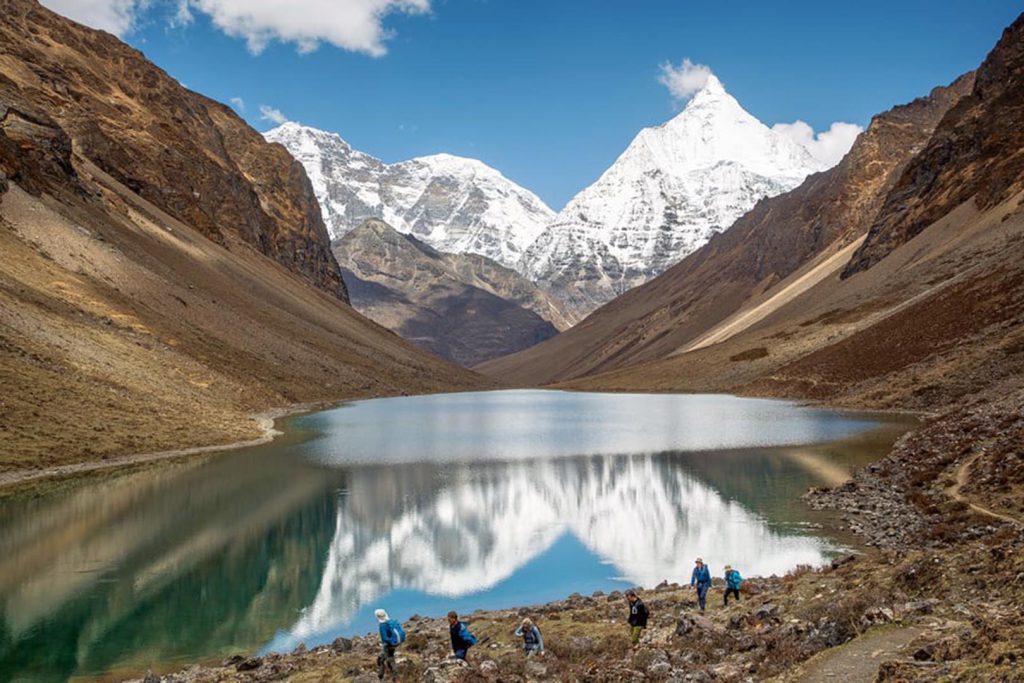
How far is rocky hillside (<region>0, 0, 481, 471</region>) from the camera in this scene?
2397 inches

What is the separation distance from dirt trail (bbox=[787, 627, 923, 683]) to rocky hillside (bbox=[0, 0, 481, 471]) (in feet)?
151

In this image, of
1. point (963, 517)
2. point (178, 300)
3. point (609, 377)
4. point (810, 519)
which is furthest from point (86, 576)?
Answer: point (609, 377)

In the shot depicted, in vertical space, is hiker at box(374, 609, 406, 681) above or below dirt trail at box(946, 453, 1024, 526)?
below

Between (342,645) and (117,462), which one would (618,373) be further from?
(342,645)

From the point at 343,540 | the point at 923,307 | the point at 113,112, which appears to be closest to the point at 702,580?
the point at 343,540

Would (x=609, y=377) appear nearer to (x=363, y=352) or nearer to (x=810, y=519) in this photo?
(x=363, y=352)

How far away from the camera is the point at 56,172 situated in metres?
123

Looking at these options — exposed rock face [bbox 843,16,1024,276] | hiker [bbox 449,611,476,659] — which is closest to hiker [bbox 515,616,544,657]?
hiker [bbox 449,611,476,659]

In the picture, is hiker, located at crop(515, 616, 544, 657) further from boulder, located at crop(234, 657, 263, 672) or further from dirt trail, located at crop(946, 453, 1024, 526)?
dirt trail, located at crop(946, 453, 1024, 526)

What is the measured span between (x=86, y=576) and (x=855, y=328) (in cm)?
11442

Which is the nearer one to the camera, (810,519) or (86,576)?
(86,576)

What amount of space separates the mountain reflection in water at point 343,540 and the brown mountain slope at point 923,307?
27.3 metres

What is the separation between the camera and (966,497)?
109ft

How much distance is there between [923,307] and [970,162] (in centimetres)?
5495
